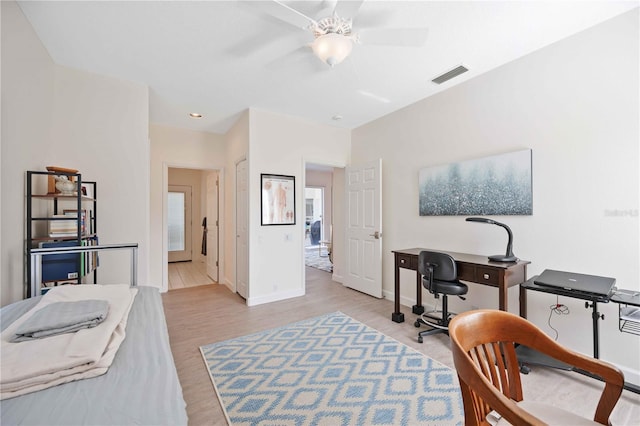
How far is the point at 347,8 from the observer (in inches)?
68.8

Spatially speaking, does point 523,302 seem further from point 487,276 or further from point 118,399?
point 118,399

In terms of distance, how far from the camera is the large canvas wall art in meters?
2.60

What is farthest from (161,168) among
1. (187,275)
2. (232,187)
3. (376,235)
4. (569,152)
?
(569,152)

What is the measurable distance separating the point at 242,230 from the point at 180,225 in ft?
13.1

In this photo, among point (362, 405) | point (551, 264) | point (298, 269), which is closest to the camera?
point (362, 405)

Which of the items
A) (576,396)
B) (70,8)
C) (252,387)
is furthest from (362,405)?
(70,8)

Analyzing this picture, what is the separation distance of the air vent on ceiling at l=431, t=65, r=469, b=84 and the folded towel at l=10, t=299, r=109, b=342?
3.41 meters

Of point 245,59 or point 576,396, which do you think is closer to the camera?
point 576,396

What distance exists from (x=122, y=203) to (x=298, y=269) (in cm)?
237

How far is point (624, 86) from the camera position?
2.07m

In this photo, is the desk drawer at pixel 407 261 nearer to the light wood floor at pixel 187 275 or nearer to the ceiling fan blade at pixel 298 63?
the ceiling fan blade at pixel 298 63

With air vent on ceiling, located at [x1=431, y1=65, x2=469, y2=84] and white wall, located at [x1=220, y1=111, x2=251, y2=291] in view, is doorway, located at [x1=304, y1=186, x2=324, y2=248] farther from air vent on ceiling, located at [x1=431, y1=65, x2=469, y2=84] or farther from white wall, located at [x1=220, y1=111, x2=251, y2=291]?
air vent on ceiling, located at [x1=431, y1=65, x2=469, y2=84]

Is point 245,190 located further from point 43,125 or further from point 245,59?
point 43,125

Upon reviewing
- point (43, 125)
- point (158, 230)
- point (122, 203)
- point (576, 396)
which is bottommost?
point (576, 396)
